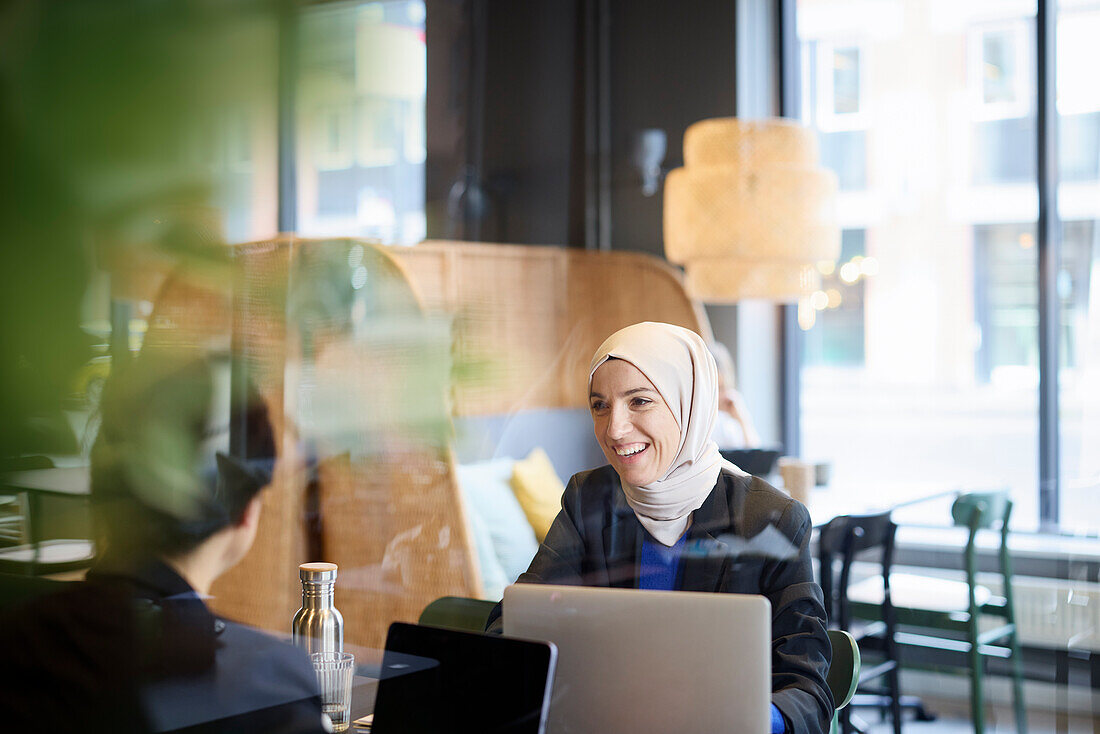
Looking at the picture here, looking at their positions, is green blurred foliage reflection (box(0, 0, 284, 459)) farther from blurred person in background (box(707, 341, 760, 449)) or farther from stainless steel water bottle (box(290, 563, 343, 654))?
blurred person in background (box(707, 341, 760, 449))

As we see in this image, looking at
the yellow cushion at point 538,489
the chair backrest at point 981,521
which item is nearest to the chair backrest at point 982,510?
the chair backrest at point 981,521

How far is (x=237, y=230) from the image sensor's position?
1728 mm

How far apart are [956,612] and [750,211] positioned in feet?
4.19

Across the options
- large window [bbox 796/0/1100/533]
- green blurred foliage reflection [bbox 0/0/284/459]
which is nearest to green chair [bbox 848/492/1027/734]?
large window [bbox 796/0/1100/533]

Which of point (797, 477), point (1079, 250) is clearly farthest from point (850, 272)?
point (797, 477)

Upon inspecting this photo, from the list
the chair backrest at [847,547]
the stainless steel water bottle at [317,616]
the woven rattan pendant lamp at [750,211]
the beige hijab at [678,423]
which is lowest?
the chair backrest at [847,547]

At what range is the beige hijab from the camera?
1391 millimetres

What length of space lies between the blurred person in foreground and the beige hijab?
502 millimetres

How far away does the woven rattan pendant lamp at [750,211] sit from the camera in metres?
3.14

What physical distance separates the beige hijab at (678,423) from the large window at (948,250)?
5.49 feet

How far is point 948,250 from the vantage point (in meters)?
3.26

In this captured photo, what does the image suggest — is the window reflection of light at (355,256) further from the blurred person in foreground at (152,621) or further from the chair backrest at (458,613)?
the chair backrest at (458,613)

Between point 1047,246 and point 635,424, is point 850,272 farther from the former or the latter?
point 635,424

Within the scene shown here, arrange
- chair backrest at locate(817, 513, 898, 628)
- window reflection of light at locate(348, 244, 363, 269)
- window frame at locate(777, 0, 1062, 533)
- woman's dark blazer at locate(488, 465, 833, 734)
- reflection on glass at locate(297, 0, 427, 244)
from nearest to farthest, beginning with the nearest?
woman's dark blazer at locate(488, 465, 833, 734) → reflection on glass at locate(297, 0, 427, 244) → window reflection of light at locate(348, 244, 363, 269) → chair backrest at locate(817, 513, 898, 628) → window frame at locate(777, 0, 1062, 533)
